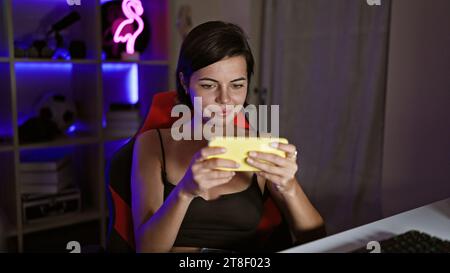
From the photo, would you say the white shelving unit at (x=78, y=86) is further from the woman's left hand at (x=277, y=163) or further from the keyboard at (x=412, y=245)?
the keyboard at (x=412, y=245)

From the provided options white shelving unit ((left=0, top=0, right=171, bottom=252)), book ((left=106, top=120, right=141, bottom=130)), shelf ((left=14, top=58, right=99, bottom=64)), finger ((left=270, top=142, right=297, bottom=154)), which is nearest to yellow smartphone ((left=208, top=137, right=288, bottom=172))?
finger ((left=270, top=142, right=297, bottom=154))

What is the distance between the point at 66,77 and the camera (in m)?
2.24

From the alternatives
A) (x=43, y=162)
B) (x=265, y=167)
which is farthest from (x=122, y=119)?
(x=265, y=167)

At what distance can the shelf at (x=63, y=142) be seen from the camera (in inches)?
75.4

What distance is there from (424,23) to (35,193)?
1876 millimetres

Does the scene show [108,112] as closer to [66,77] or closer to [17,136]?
[66,77]

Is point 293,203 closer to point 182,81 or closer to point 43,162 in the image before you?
point 182,81

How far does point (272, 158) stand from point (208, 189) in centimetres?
23

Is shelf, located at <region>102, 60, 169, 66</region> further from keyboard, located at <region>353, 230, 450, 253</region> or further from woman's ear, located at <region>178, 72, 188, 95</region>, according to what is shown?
keyboard, located at <region>353, 230, 450, 253</region>

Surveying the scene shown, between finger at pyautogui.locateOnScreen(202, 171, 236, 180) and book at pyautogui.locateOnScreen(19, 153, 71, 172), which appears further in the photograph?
book at pyautogui.locateOnScreen(19, 153, 71, 172)

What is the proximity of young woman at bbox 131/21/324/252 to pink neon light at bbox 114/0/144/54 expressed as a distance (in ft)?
3.75

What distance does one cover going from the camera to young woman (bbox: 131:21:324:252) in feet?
3.20

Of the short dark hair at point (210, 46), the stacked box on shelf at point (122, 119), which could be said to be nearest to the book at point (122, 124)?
the stacked box on shelf at point (122, 119)

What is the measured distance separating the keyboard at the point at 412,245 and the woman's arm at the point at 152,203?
1.33 feet
